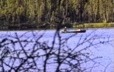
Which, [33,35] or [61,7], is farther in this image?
[33,35]

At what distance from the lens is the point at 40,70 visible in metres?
3.14

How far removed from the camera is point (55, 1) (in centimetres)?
287

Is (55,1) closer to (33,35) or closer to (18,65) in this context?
(33,35)

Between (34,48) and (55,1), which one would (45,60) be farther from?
(55,1)

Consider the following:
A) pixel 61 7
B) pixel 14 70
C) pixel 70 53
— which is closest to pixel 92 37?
pixel 70 53

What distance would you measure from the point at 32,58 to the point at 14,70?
0.17 metres

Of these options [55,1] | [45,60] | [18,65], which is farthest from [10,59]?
[55,1]

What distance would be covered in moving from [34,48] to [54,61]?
194 mm

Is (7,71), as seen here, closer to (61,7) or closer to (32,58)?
(32,58)

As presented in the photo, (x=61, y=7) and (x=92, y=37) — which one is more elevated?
(x=61, y=7)

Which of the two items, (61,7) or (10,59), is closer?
(61,7)

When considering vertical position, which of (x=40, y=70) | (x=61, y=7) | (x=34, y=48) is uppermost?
(x=61, y=7)

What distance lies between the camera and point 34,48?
2951 mm

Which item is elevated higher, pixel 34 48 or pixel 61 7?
pixel 61 7
